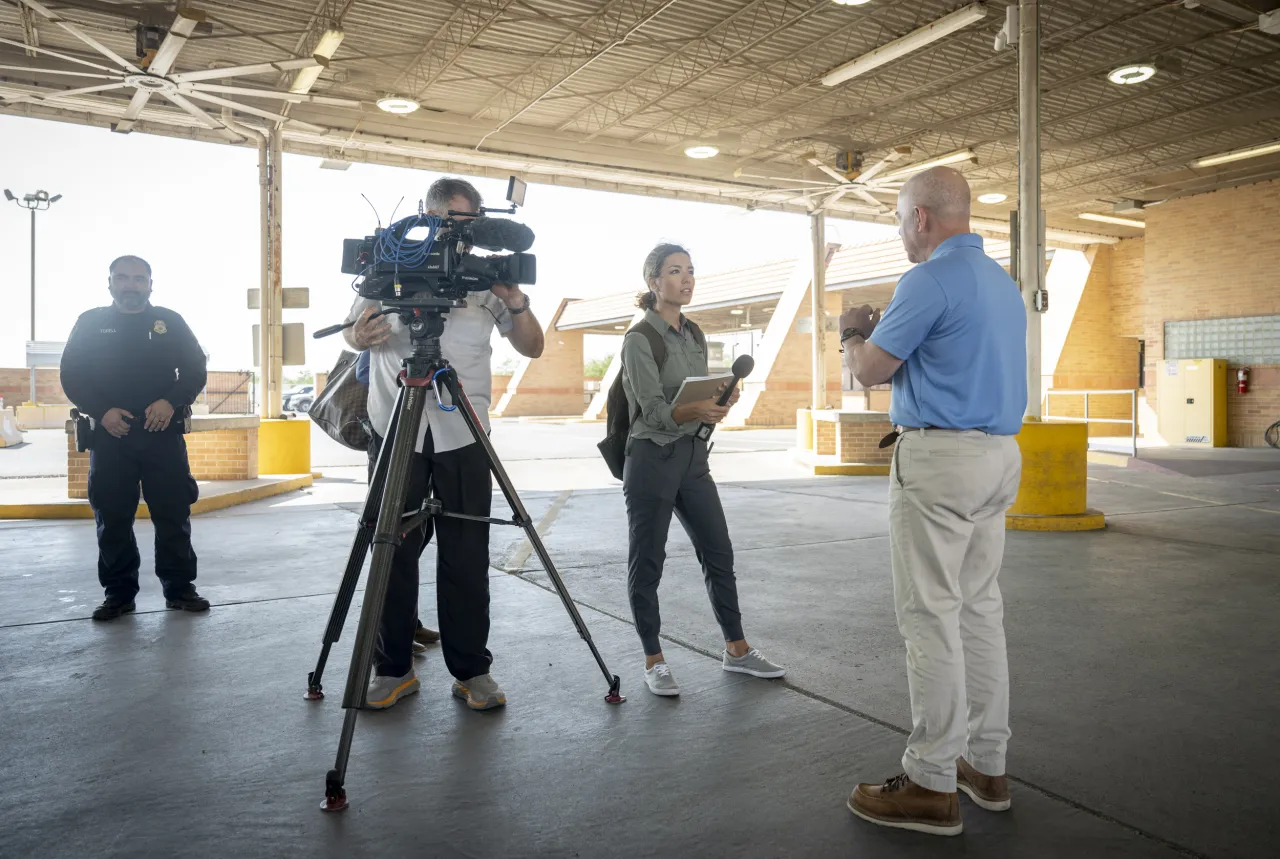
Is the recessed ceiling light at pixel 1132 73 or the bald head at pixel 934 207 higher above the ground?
the recessed ceiling light at pixel 1132 73

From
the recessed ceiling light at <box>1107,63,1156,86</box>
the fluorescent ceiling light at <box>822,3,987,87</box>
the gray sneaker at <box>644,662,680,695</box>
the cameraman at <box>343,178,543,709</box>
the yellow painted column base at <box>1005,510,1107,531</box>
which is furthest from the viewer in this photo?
the recessed ceiling light at <box>1107,63,1156,86</box>

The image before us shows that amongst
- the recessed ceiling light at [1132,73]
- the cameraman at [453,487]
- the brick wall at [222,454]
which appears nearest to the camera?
the cameraman at [453,487]

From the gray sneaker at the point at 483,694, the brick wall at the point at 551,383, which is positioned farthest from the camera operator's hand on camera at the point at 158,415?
the brick wall at the point at 551,383

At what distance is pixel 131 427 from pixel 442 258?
8.31 feet

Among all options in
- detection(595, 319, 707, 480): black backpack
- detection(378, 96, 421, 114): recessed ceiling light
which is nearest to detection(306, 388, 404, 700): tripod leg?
detection(595, 319, 707, 480): black backpack

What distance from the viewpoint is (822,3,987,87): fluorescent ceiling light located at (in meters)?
9.19

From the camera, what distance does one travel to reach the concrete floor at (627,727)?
2234 millimetres

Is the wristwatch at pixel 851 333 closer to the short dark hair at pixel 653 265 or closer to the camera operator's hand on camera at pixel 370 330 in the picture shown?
the short dark hair at pixel 653 265

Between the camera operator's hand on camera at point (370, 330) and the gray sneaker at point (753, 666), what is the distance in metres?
1.72

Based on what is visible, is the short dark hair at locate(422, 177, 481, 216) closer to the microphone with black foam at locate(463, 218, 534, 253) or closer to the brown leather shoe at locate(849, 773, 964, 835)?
the microphone with black foam at locate(463, 218, 534, 253)

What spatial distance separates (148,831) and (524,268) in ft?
5.81

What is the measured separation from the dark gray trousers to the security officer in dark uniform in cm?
244

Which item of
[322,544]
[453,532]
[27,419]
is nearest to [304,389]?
→ [27,419]

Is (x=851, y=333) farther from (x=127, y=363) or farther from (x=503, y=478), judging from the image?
(x=127, y=363)
